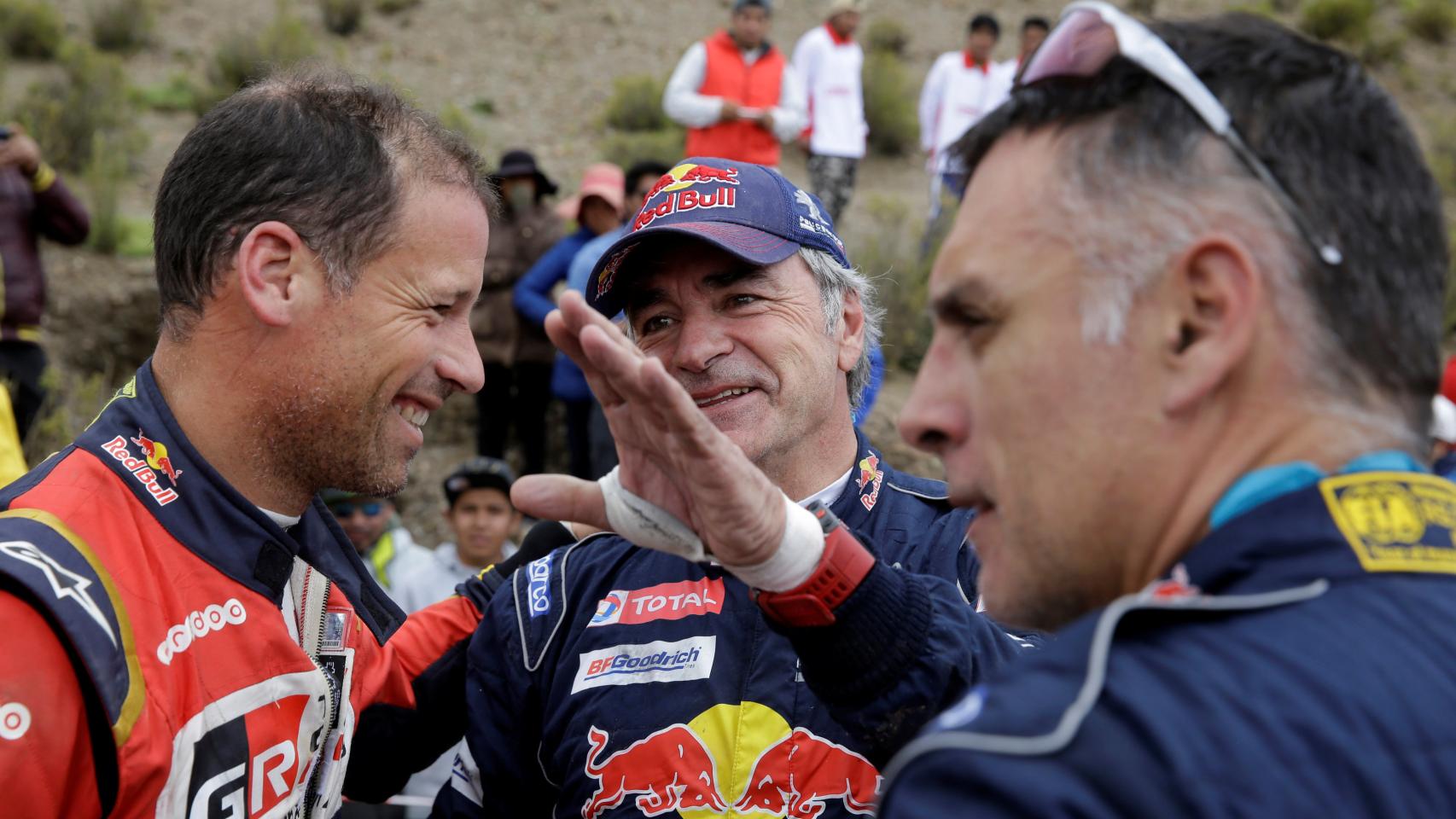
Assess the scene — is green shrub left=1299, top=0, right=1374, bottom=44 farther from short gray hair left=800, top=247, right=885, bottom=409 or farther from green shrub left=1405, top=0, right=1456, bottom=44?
short gray hair left=800, top=247, right=885, bottom=409

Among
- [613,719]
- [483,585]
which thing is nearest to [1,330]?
[483,585]

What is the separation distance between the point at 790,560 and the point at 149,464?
3.97 feet

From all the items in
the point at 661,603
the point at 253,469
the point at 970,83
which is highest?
the point at 970,83

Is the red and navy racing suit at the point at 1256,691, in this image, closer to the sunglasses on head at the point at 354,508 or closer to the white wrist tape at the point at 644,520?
the white wrist tape at the point at 644,520

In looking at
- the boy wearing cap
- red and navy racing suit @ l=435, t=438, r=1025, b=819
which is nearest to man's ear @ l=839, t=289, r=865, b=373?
red and navy racing suit @ l=435, t=438, r=1025, b=819

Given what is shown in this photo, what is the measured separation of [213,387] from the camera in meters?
2.39

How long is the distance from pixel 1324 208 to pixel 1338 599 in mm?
434

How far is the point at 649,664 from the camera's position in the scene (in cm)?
251

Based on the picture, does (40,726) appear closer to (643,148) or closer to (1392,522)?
(1392,522)

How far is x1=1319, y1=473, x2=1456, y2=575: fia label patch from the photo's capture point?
49.4 inches

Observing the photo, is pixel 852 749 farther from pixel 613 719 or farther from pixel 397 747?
pixel 397 747

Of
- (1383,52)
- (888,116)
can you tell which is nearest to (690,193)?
(888,116)

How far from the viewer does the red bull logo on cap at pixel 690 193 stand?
2.89 m

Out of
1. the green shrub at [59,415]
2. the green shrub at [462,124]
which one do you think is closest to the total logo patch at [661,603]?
the green shrub at [59,415]
